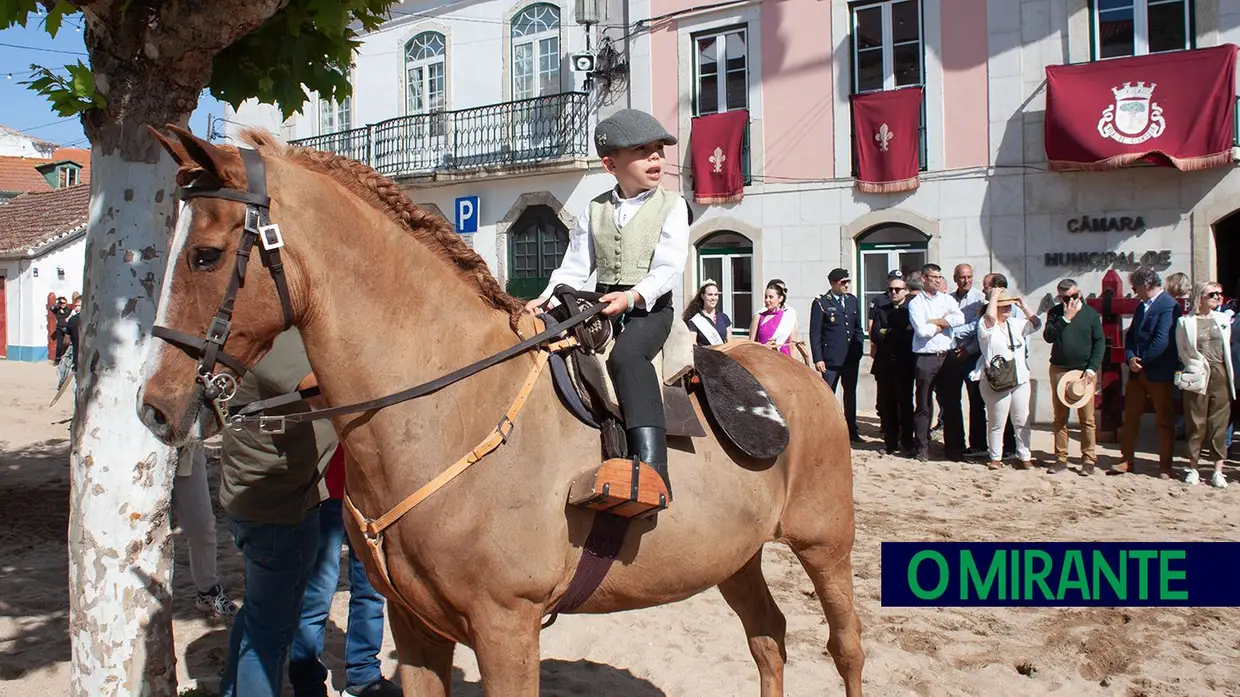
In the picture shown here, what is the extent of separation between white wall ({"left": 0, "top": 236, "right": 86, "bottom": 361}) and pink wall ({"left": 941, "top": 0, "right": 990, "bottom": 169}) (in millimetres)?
25640

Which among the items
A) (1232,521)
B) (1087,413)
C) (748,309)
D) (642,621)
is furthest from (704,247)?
(642,621)

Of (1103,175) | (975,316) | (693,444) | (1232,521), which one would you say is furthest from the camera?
(1103,175)

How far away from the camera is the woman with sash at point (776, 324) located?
1120 centimetres

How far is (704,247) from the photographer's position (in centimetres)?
1703

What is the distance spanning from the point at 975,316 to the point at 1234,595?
246 inches

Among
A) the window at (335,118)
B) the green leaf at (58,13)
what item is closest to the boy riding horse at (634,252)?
the green leaf at (58,13)

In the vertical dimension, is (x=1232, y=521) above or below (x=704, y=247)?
below

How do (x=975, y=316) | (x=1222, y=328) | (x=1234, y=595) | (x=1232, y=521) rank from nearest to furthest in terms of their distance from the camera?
(x=1234, y=595)
(x=1232, y=521)
(x=1222, y=328)
(x=975, y=316)

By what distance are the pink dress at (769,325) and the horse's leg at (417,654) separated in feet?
27.1

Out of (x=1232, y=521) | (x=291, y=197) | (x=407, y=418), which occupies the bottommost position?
(x=1232, y=521)

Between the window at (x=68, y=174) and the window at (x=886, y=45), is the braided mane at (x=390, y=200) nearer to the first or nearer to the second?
the window at (x=886, y=45)

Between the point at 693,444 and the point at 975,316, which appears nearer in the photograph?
the point at 693,444

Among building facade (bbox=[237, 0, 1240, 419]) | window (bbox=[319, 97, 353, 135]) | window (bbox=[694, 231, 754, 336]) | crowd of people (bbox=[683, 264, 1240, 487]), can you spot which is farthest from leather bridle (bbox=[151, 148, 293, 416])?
window (bbox=[319, 97, 353, 135])

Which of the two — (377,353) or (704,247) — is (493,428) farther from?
(704,247)
